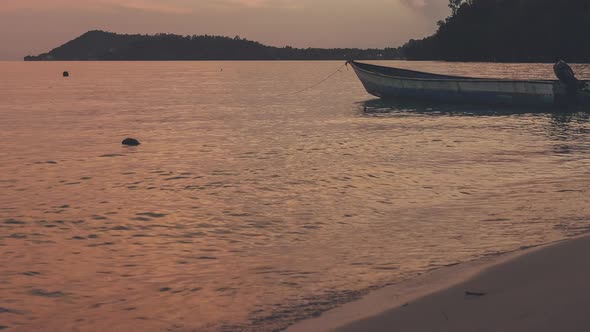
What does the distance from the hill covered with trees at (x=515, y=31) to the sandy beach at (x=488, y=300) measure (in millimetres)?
147646

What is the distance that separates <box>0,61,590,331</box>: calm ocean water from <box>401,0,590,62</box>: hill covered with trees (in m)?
128

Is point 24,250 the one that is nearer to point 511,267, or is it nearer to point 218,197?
point 218,197

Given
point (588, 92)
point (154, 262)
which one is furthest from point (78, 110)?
point (154, 262)

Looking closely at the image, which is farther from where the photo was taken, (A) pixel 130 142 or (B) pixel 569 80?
(B) pixel 569 80

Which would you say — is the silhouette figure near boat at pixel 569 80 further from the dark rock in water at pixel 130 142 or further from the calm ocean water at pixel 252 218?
the dark rock in water at pixel 130 142

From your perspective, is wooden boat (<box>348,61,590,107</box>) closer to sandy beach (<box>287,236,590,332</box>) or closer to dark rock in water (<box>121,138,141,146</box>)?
dark rock in water (<box>121,138,141,146</box>)

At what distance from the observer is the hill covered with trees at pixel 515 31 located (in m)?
143

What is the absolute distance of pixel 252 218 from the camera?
12.7m

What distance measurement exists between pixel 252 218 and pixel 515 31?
163 m

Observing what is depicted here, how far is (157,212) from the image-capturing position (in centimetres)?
1338

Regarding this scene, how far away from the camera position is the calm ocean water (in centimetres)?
788

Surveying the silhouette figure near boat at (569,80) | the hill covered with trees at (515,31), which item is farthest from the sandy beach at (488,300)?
the hill covered with trees at (515,31)

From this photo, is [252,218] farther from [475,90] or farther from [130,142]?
[475,90]

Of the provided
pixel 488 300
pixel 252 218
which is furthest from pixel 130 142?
pixel 488 300
